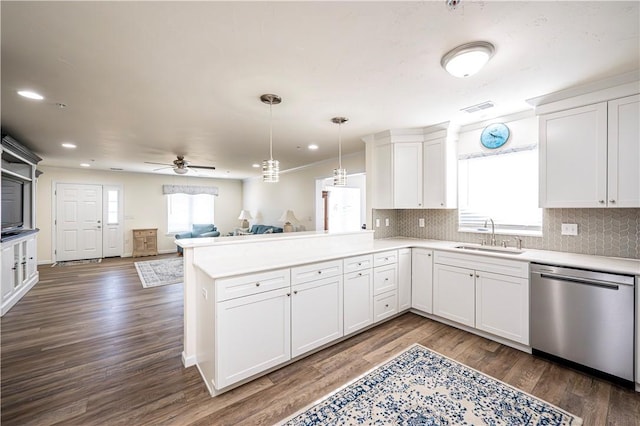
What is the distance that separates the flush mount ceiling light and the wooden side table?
28.6ft

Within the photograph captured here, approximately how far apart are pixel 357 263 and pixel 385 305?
77cm

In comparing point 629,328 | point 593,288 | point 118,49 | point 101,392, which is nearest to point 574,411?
point 629,328

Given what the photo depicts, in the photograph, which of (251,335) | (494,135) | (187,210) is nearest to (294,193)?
(187,210)

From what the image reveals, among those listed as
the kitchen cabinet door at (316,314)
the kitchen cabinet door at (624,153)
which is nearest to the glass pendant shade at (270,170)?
the kitchen cabinet door at (316,314)

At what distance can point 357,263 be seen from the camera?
3.01 m

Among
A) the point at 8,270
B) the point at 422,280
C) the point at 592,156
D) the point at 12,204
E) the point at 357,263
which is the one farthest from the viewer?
the point at 12,204

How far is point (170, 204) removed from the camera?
875 centimetres

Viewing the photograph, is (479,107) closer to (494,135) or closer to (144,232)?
(494,135)

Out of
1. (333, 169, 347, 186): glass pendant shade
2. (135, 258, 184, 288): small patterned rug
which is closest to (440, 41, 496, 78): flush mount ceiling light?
(333, 169, 347, 186): glass pendant shade

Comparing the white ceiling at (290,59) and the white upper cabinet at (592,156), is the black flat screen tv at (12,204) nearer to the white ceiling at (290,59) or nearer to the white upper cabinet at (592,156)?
the white ceiling at (290,59)

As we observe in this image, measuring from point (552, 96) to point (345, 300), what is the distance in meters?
2.88

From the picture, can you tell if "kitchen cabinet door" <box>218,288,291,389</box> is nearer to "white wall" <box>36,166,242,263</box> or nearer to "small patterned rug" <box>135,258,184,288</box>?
"small patterned rug" <box>135,258,184,288</box>

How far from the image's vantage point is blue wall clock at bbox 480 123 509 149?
3.35 metres

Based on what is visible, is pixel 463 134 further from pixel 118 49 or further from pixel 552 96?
pixel 118 49
